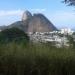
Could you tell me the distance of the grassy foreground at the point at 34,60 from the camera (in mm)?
5941

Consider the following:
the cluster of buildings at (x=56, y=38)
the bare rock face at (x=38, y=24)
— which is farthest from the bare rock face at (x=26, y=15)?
the cluster of buildings at (x=56, y=38)

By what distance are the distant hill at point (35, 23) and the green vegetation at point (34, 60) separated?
3.01 meters

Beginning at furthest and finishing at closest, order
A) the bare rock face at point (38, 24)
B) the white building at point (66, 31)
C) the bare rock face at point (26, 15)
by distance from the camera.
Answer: the bare rock face at point (26, 15) < the bare rock face at point (38, 24) < the white building at point (66, 31)

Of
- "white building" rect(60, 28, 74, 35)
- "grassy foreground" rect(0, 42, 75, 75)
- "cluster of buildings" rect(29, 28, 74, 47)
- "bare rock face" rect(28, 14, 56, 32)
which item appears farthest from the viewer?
"bare rock face" rect(28, 14, 56, 32)

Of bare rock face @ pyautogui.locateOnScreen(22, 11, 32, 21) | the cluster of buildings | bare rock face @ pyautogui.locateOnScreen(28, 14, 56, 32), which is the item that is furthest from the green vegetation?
bare rock face @ pyautogui.locateOnScreen(22, 11, 32, 21)

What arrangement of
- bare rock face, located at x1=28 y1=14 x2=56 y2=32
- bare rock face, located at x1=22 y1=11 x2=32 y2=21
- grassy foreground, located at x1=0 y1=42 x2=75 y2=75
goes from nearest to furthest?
grassy foreground, located at x1=0 y1=42 x2=75 y2=75 → bare rock face, located at x1=28 y1=14 x2=56 y2=32 → bare rock face, located at x1=22 y1=11 x2=32 y2=21

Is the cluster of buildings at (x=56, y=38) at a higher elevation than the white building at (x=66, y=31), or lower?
lower

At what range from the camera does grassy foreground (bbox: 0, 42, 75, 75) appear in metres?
5.94

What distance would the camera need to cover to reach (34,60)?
19.8ft

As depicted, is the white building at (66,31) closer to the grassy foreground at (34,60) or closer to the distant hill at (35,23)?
the distant hill at (35,23)

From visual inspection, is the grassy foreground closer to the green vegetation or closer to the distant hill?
the green vegetation

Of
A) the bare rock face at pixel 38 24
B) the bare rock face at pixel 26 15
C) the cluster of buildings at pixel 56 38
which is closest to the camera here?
the cluster of buildings at pixel 56 38

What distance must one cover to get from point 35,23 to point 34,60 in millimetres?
3904

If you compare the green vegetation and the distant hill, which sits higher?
the distant hill
